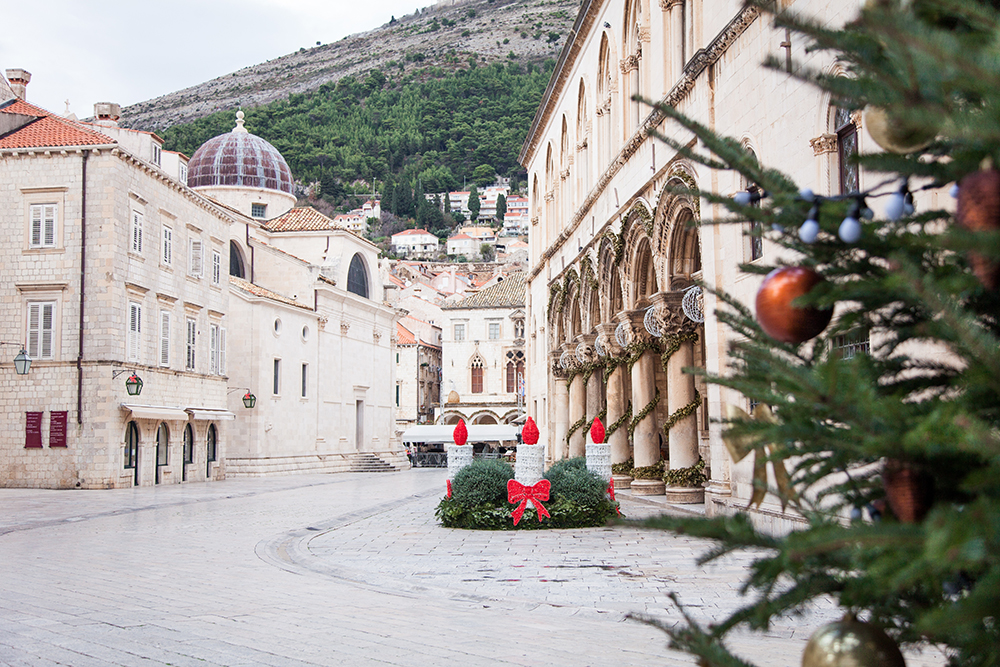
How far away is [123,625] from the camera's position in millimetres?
8500

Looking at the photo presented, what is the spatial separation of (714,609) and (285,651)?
402 cm

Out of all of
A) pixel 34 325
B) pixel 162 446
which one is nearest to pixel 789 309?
pixel 34 325

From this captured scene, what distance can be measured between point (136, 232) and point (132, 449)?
7298 millimetres

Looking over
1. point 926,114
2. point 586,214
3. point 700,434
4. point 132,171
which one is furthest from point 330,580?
point 132,171

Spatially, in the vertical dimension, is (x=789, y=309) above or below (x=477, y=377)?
below

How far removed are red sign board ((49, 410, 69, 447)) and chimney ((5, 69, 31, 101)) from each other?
1392cm

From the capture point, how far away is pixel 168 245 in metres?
34.7

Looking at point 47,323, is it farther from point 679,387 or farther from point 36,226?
point 679,387

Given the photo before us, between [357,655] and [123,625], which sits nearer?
[357,655]

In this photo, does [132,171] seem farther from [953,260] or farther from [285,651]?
[953,260]

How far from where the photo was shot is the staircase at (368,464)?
5166 centimetres

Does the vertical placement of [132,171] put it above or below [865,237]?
above

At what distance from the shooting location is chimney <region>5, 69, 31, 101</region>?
36688mm

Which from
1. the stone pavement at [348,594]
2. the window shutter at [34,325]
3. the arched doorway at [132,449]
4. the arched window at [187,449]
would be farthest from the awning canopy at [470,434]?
the stone pavement at [348,594]
